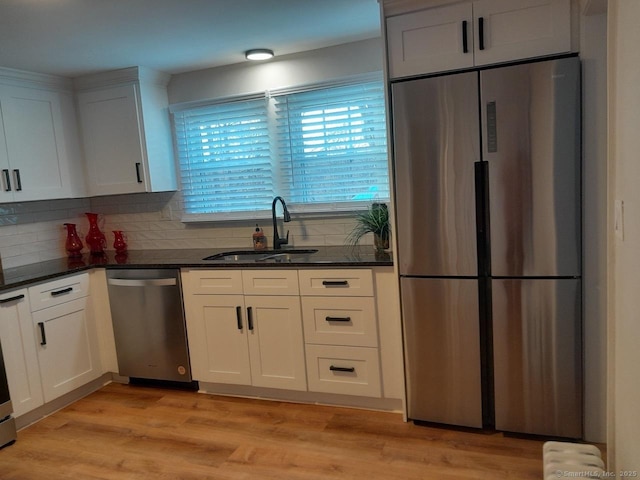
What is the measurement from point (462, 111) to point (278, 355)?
5.78 ft

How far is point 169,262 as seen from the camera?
3.24 meters

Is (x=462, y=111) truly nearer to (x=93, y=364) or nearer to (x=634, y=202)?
(x=634, y=202)

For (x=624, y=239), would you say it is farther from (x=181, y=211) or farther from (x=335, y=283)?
(x=181, y=211)

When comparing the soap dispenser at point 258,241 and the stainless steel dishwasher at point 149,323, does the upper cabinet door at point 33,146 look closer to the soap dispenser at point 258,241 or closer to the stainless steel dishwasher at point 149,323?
the stainless steel dishwasher at point 149,323

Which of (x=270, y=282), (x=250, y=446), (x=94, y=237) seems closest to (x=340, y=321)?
(x=270, y=282)

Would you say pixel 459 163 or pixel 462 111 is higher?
pixel 462 111

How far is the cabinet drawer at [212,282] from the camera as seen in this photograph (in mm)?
3090

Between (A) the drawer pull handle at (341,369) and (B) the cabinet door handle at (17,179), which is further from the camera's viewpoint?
(B) the cabinet door handle at (17,179)

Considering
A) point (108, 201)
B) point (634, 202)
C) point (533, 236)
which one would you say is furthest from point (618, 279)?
point (108, 201)

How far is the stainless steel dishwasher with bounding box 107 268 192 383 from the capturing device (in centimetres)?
324

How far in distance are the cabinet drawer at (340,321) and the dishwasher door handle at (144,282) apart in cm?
93

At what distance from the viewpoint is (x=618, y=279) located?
5.05 feet

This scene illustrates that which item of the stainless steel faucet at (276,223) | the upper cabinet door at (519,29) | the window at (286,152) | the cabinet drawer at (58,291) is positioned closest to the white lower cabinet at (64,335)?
the cabinet drawer at (58,291)

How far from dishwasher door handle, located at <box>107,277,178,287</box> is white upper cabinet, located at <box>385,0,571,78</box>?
1873mm
